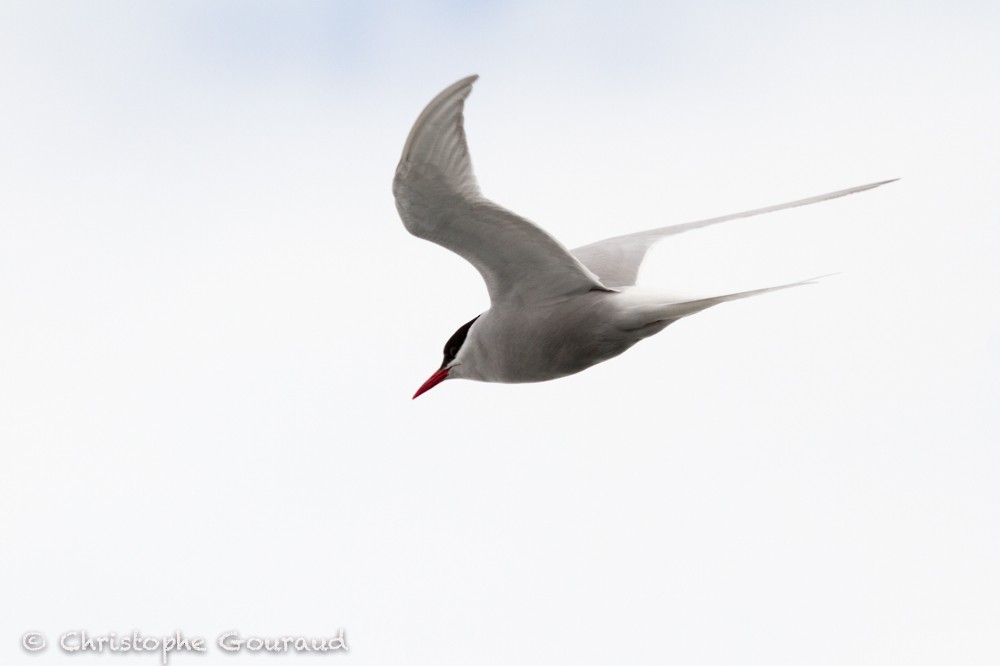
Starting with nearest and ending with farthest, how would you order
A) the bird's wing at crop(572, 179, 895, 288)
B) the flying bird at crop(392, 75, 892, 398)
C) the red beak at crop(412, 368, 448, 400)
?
the flying bird at crop(392, 75, 892, 398) → the bird's wing at crop(572, 179, 895, 288) → the red beak at crop(412, 368, 448, 400)

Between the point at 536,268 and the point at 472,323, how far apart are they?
30.9 inches

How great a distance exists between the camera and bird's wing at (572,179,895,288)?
647 cm

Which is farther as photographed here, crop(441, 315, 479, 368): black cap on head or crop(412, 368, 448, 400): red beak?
crop(412, 368, 448, 400): red beak

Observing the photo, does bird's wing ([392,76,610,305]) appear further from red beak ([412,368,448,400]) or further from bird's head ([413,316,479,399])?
red beak ([412,368,448,400])

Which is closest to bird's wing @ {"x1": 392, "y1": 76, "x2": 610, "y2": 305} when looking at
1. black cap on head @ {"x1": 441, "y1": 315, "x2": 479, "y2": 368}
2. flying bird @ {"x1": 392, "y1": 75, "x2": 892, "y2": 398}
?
flying bird @ {"x1": 392, "y1": 75, "x2": 892, "y2": 398}

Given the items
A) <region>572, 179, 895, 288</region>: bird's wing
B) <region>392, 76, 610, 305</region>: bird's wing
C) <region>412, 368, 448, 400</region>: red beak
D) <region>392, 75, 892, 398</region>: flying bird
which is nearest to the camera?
<region>392, 76, 610, 305</region>: bird's wing

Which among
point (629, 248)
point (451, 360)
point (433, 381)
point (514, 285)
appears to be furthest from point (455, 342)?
point (629, 248)

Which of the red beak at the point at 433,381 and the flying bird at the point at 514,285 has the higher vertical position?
the flying bird at the point at 514,285

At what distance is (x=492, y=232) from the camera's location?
542cm

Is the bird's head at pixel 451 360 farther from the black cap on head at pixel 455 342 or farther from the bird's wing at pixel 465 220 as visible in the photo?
the bird's wing at pixel 465 220

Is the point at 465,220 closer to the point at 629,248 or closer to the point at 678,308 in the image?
the point at 678,308

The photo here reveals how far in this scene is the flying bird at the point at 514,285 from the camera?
194 inches

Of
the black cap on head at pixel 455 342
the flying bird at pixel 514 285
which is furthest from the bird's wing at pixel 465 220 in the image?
the black cap on head at pixel 455 342

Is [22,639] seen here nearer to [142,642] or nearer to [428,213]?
[142,642]
